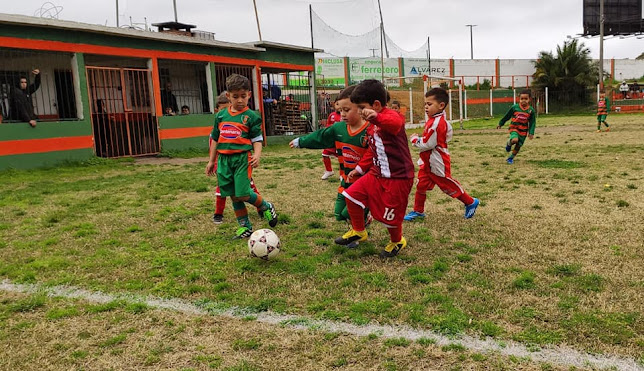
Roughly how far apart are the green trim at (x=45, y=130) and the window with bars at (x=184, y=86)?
3.25m

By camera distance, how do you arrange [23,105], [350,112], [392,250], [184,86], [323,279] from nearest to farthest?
[323,279], [392,250], [350,112], [23,105], [184,86]

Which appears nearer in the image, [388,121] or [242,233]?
[388,121]

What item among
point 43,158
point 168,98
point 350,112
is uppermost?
point 168,98

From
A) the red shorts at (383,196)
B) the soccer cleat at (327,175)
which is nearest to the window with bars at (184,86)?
the soccer cleat at (327,175)

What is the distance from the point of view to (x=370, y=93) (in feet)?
14.5

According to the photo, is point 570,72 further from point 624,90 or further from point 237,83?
point 237,83

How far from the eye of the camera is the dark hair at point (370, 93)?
441 cm

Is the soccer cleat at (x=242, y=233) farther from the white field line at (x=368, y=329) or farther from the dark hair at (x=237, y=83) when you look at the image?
the white field line at (x=368, y=329)

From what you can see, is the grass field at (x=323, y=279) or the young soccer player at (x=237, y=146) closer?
the grass field at (x=323, y=279)

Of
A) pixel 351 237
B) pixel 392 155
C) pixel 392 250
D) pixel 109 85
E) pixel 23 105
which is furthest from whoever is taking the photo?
pixel 109 85

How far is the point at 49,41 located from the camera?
40.8 feet

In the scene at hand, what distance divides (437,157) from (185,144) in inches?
465

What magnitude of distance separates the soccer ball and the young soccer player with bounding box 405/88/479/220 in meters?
2.16

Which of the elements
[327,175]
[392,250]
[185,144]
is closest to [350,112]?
[392,250]
